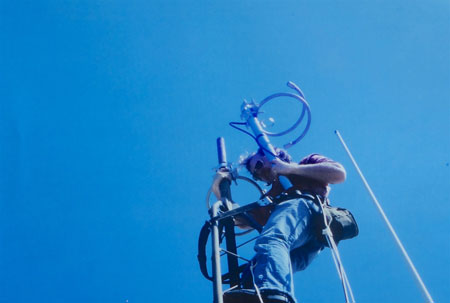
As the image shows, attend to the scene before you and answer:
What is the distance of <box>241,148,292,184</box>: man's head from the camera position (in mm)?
3443

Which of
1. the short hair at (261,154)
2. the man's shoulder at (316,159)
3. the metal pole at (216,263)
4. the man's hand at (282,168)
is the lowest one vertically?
the metal pole at (216,263)

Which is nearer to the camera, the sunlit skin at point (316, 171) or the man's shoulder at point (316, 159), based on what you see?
the sunlit skin at point (316, 171)

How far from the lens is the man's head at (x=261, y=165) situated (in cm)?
344

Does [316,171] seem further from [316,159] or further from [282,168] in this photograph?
[316,159]

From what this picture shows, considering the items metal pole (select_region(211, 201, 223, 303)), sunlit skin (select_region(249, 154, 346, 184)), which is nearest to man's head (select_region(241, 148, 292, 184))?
sunlit skin (select_region(249, 154, 346, 184))

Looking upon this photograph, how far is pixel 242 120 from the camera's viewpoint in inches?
160

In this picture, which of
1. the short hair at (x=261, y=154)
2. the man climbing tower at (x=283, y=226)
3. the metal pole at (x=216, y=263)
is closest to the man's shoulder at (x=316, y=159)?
the man climbing tower at (x=283, y=226)

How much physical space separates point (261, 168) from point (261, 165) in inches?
1.3

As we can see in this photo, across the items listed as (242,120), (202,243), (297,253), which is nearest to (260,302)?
(202,243)

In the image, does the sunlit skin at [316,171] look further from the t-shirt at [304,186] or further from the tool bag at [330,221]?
the tool bag at [330,221]

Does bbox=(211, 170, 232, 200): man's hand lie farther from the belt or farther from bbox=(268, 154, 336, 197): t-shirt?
the belt

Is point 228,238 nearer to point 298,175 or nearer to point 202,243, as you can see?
point 202,243

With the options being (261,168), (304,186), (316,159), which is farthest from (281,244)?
(316,159)

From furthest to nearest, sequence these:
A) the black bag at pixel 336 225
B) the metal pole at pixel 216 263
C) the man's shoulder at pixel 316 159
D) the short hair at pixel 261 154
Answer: the short hair at pixel 261 154, the man's shoulder at pixel 316 159, the black bag at pixel 336 225, the metal pole at pixel 216 263
